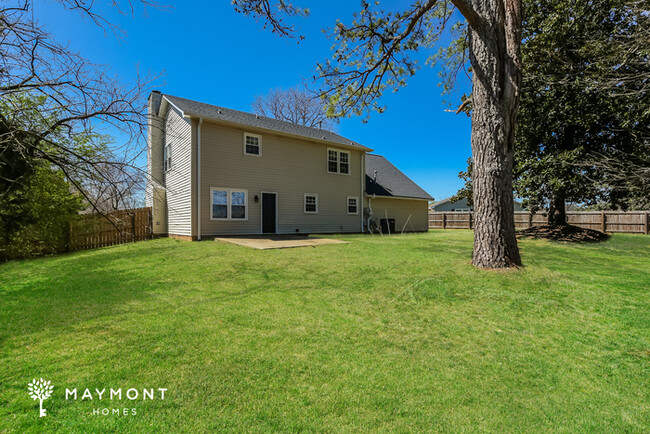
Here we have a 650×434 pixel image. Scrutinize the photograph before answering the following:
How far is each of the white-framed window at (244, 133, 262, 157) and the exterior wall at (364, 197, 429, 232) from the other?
673cm

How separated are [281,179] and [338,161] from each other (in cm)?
359

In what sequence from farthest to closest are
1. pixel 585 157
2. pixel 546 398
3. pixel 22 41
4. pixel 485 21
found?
pixel 585 157 → pixel 485 21 → pixel 22 41 → pixel 546 398

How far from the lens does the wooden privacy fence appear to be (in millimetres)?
11195

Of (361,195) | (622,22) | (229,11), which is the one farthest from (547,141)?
(229,11)

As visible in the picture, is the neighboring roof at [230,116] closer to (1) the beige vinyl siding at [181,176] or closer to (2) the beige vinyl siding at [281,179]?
(2) the beige vinyl siding at [281,179]

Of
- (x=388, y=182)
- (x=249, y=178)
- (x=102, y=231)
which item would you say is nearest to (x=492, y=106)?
(x=249, y=178)

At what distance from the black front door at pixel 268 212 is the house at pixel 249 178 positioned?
44mm

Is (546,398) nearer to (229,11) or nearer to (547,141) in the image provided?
(229,11)

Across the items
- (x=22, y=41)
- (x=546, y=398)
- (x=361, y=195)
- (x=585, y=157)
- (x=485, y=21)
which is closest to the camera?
(x=546, y=398)

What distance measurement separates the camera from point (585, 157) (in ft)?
35.5

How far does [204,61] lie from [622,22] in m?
13.5

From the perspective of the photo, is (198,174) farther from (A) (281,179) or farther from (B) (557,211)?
(B) (557,211)

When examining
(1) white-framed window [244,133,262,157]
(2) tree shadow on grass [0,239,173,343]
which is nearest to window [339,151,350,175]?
(1) white-framed window [244,133,262,157]

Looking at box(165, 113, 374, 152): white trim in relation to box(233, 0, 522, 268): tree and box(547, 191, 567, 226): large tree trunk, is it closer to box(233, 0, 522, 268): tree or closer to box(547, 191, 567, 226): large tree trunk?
box(233, 0, 522, 268): tree
